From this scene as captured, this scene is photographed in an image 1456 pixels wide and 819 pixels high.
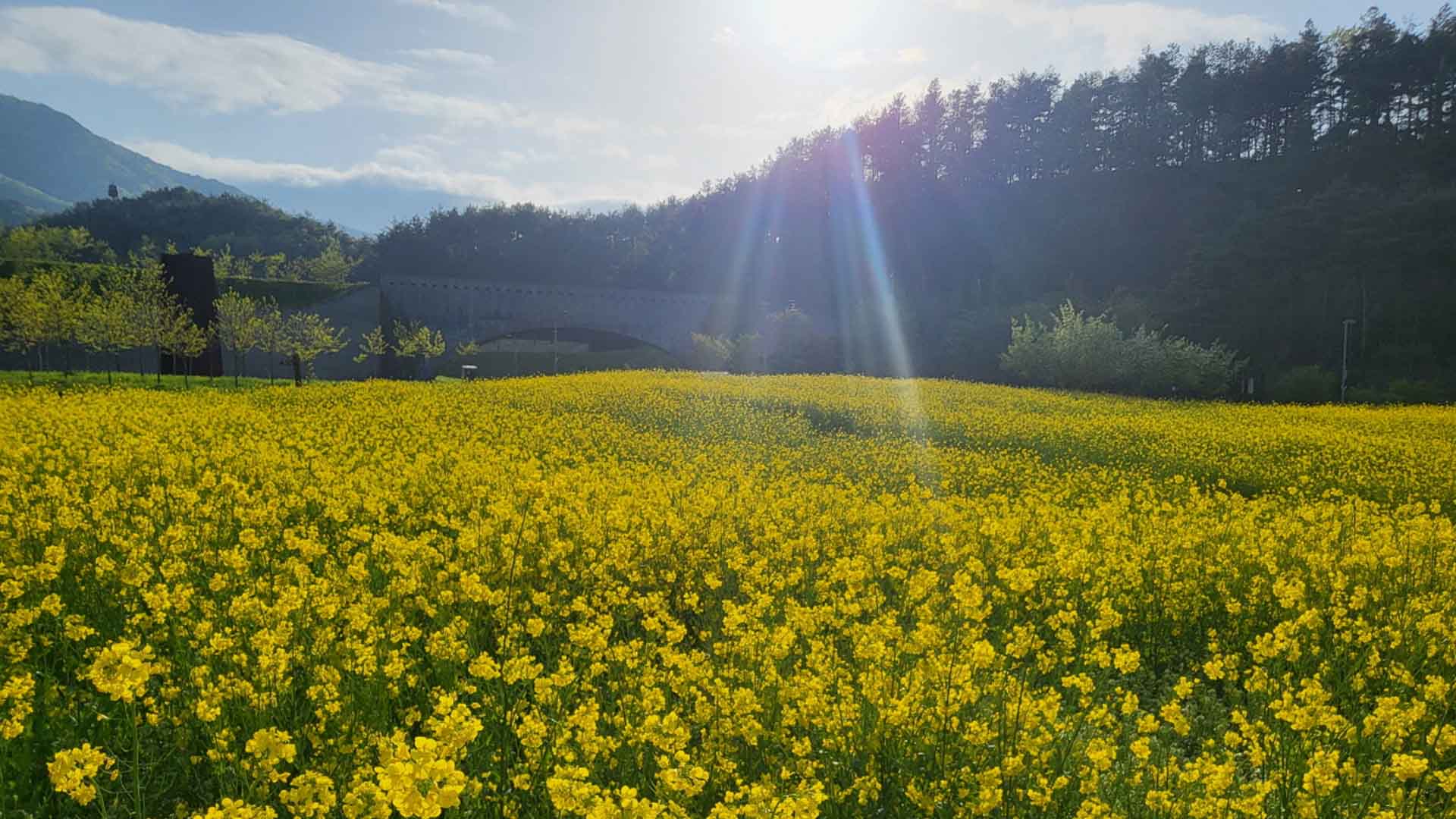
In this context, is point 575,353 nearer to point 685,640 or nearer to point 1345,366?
point 1345,366

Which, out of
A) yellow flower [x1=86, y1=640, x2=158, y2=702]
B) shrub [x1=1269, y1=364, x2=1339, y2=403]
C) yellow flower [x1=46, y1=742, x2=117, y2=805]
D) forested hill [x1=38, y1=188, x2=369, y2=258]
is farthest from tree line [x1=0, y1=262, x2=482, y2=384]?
shrub [x1=1269, y1=364, x2=1339, y2=403]

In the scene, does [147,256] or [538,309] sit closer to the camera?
[538,309]

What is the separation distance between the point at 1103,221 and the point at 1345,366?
23003 mm

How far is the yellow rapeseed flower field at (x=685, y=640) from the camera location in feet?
9.64

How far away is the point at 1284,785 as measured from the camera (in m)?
3.06

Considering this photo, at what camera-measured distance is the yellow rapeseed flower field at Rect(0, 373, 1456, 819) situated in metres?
2.94

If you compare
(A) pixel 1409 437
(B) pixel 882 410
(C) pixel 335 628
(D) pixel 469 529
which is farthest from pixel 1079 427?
(C) pixel 335 628

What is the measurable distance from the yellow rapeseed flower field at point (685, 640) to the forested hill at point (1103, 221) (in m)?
34.6

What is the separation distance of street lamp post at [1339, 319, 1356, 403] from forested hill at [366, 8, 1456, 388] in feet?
2.85

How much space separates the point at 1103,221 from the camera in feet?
174

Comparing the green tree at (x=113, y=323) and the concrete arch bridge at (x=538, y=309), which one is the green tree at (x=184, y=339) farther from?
the concrete arch bridge at (x=538, y=309)

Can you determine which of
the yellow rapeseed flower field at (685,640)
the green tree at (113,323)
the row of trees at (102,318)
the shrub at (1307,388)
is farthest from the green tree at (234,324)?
the shrub at (1307,388)

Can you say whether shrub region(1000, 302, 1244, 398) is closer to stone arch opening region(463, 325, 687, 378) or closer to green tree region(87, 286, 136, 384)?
stone arch opening region(463, 325, 687, 378)

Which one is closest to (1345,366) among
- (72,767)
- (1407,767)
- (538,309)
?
(1407,767)
